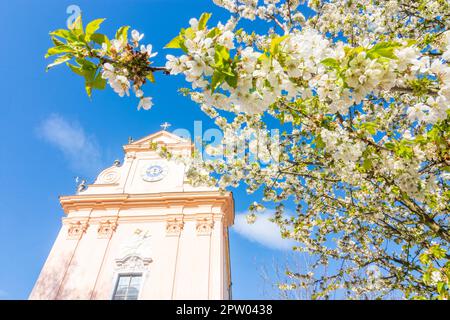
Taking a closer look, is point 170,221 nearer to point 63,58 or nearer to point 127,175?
point 127,175

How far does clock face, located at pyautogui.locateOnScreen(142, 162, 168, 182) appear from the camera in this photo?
14.6m

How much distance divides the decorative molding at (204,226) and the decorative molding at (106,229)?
366 centimetres

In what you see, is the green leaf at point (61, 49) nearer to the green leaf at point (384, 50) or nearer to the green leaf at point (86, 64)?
the green leaf at point (86, 64)

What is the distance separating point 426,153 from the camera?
7.92ft

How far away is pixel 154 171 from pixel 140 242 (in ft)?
13.6

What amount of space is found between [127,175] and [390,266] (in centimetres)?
1220

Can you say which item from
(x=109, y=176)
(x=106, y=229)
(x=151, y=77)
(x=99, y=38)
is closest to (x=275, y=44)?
(x=151, y=77)

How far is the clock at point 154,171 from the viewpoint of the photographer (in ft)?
48.0

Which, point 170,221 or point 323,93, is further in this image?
point 170,221

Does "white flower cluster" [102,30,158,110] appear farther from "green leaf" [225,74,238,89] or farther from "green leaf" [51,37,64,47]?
"green leaf" [225,74,238,89]

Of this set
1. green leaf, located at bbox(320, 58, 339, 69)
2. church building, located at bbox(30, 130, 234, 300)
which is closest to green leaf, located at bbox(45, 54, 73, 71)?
green leaf, located at bbox(320, 58, 339, 69)

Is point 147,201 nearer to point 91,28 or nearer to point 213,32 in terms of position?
point 91,28

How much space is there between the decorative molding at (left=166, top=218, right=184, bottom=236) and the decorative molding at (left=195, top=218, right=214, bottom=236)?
72cm
